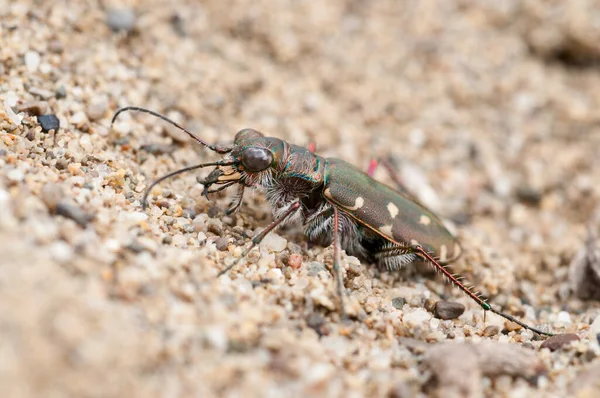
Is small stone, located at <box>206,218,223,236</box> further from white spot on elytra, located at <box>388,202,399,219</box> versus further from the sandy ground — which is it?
white spot on elytra, located at <box>388,202,399,219</box>

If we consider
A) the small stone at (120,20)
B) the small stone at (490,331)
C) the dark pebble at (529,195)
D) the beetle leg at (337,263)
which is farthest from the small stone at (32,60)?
the dark pebble at (529,195)

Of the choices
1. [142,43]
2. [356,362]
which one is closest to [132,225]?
[356,362]

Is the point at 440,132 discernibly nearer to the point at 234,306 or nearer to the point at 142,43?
the point at 142,43

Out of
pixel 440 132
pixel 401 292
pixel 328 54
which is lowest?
pixel 401 292

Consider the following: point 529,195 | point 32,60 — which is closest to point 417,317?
point 529,195

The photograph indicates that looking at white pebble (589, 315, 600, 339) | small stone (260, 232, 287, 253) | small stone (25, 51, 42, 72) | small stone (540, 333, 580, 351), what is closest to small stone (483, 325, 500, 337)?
small stone (540, 333, 580, 351)

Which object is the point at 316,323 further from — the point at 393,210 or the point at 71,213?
the point at 71,213

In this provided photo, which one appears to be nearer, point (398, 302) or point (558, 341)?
point (558, 341)

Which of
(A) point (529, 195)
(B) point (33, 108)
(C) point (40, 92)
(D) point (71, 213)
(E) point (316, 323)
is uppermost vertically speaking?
(A) point (529, 195)

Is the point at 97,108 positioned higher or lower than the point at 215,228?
higher
